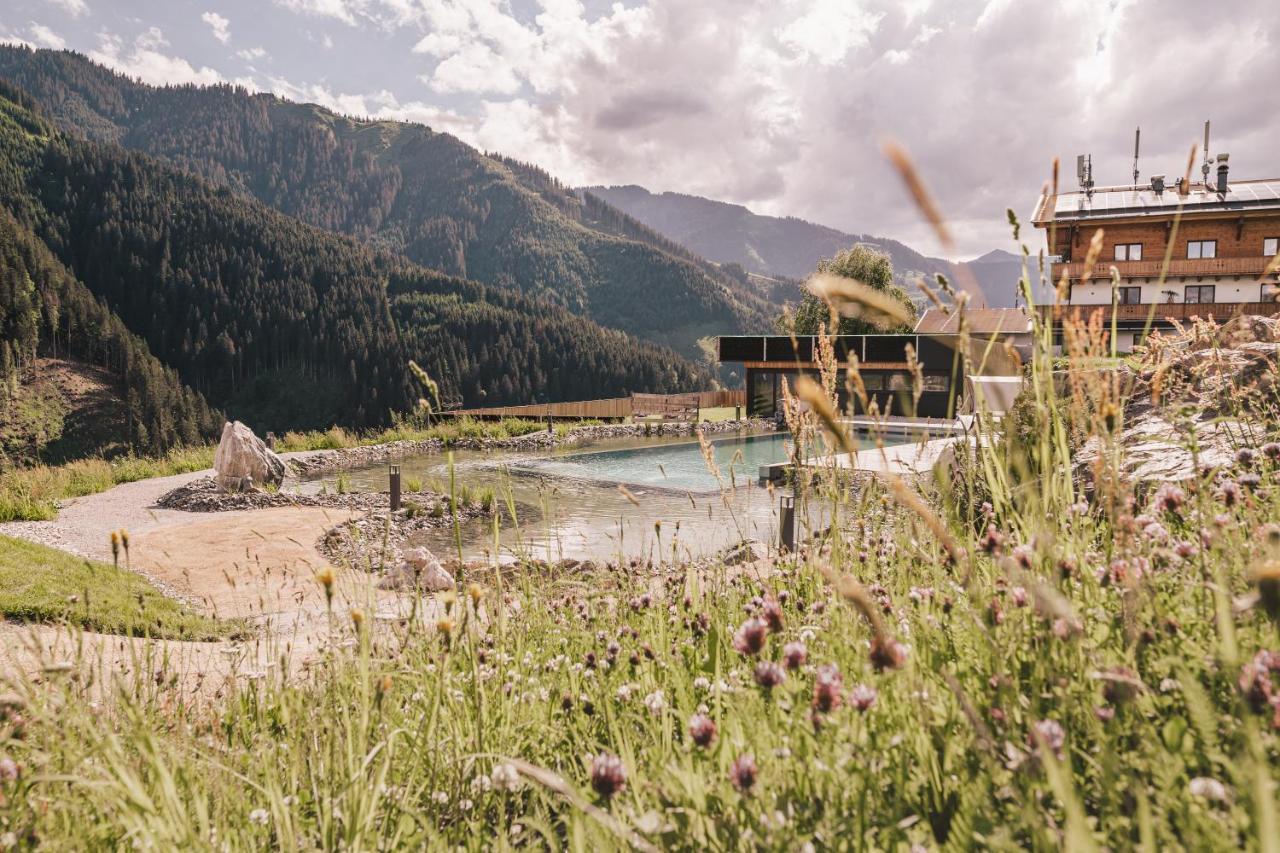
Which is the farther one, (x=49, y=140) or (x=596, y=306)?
(x=596, y=306)

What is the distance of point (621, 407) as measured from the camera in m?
34.3

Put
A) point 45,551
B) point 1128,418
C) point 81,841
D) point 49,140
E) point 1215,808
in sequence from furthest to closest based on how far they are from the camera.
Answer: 1. point 49,140
2. point 45,551
3. point 1128,418
4. point 81,841
5. point 1215,808

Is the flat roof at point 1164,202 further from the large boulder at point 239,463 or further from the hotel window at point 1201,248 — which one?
the large boulder at point 239,463

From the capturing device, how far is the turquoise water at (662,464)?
1471 cm

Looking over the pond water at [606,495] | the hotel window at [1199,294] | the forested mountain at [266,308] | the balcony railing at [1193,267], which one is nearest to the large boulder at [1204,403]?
the pond water at [606,495]

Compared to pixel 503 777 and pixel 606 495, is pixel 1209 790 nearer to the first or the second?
pixel 503 777

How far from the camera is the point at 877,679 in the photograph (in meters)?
1.38

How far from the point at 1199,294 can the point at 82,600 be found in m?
36.5

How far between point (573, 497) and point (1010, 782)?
1253cm

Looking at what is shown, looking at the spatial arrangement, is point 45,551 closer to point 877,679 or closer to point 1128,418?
point 877,679

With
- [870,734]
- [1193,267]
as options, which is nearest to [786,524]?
[870,734]

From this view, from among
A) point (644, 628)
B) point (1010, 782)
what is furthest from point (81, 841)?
point (1010, 782)

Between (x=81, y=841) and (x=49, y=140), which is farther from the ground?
(x=49, y=140)

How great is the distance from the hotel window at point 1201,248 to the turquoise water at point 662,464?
19.7 m
